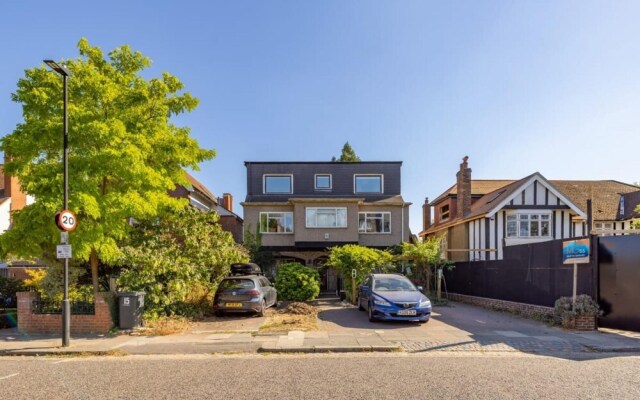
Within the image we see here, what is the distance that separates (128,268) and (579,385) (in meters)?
11.2

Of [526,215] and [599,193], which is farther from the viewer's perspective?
[599,193]

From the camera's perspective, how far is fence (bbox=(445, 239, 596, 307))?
1098 cm

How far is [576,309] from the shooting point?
10.1 meters

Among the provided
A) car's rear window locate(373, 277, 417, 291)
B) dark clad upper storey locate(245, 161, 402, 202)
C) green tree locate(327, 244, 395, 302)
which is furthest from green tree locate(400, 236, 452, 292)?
dark clad upper storey locate(245, 161, 402, 202)

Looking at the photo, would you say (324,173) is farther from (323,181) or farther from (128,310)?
(128,310)

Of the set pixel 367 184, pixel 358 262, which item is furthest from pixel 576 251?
pixel 367 184

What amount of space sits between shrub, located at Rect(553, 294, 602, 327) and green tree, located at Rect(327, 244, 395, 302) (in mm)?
7085

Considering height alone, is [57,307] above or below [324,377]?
above

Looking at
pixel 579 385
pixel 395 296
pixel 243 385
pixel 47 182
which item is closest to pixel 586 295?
pixel 395 296

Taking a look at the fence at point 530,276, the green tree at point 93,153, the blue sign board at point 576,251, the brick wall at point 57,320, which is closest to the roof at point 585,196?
the fence at point 530,276

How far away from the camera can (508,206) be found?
21.6m

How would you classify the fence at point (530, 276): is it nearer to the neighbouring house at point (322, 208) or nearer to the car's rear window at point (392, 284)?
the car's rear window at point (392, 284)

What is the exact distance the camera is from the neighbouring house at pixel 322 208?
2303 centimetres

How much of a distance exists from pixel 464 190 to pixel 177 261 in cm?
2005
